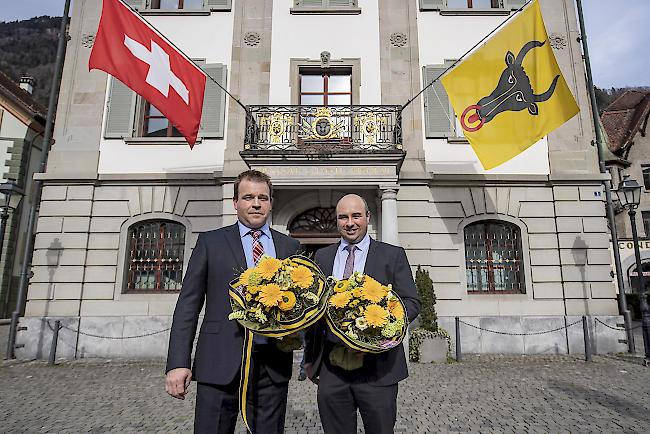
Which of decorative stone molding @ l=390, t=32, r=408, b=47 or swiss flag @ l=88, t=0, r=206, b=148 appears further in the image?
decorative stone molding @ l=390, t=32, r=408, b=47

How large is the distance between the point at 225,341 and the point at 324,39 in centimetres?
1086

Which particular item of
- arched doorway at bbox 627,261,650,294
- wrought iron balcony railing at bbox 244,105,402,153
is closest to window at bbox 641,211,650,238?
arched doorway at bbox 627,261,650,294

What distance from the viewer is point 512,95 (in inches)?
316

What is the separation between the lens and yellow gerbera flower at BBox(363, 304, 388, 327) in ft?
7.73

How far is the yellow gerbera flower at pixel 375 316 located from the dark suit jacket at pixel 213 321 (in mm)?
632

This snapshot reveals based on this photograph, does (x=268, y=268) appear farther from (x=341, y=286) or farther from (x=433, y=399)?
(x=433, y=399)

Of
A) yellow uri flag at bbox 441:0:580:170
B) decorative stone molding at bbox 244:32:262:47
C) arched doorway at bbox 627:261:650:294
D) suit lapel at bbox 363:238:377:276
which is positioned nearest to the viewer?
suit lapel at bbox 363:238:377:276

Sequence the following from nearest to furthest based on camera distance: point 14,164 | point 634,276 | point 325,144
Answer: point 325,144, point 14,164, point 634,276

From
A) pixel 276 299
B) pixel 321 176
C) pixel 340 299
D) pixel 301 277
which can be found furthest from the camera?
pixel 321 176

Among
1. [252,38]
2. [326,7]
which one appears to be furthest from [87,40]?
[326,7]

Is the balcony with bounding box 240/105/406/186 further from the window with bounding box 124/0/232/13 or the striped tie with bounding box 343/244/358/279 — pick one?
the striped tie with bounding box 343/244/358/279

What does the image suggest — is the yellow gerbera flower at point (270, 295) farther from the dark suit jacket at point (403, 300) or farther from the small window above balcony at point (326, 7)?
the small window above balcony at point (326, 7)

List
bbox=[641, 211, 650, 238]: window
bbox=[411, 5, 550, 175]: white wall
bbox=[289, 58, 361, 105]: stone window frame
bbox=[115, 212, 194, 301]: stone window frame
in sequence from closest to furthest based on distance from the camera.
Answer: bbox=[115, 212, 194, 301]: stone window frame, bbox=[411, 5, 550, 175]: white wall, bbox=[289, 58, 361, 105]: stone window frame, bbox=[641, 211, 650, 238]: window

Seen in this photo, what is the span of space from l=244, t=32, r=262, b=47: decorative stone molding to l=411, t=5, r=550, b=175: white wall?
474 centimetres
